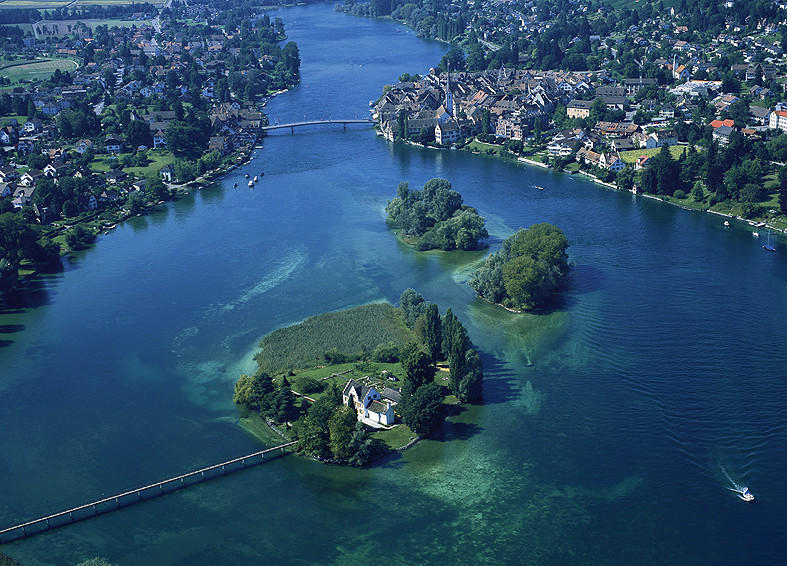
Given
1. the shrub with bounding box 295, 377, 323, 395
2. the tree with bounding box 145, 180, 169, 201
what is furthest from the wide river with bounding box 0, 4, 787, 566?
the tree with bounding box 145, 180, 169, 201

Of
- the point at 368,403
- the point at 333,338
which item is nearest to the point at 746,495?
the point at 368,403

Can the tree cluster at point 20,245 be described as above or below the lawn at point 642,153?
below

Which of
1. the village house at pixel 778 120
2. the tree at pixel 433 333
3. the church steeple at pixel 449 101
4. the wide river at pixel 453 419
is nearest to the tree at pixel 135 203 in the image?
the wide river at pixel 453 419

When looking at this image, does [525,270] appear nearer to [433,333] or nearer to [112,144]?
[433,333]

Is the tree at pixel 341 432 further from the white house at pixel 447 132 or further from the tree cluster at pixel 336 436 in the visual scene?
the white house at pixel 447 132

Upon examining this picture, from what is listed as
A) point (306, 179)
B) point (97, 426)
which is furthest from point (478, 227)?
point (97, 426)

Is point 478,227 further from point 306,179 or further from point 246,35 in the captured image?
point 246,35
